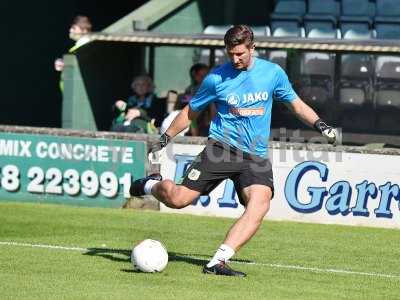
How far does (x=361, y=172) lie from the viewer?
586 inches

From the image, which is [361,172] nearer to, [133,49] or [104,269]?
[104,269]

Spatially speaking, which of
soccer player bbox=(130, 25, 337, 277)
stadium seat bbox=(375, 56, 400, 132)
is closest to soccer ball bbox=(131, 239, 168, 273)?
soccer player bbox=(130, 25, 337, 277)

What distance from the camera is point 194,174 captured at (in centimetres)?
1066

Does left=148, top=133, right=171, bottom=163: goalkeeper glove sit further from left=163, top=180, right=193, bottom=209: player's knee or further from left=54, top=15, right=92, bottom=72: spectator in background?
left=54, top=15, right=92, bottom=72: spectator in background

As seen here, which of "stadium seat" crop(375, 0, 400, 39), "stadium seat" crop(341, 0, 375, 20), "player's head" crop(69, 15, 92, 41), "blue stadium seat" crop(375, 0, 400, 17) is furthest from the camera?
"stadium seat" crop(341, 0, 375, 20)

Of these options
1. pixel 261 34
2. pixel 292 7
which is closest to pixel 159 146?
pixel 261 34

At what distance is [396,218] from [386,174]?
55cm

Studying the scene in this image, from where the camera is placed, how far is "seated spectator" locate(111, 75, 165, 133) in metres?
17.6

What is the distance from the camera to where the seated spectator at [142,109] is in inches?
693

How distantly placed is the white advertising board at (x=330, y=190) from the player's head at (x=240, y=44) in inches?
190

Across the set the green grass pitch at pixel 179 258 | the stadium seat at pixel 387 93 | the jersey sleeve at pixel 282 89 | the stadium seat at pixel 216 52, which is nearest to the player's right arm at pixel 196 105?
the jersey sleeve at pixel 282 89

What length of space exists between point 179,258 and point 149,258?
3.61 ft

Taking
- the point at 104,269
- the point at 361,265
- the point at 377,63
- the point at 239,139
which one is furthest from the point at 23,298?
the point at 377,63

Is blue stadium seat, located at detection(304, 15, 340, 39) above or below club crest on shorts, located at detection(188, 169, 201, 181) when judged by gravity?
above
